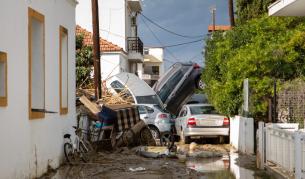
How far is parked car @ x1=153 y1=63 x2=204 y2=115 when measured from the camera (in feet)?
86.2

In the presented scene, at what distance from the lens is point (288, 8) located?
55.1 ft

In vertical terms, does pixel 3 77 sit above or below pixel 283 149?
above

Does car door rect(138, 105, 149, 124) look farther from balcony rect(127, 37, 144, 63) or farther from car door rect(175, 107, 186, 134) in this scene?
balcony rect(127, 37, 144, 63)

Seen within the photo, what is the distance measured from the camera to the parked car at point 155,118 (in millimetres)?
22609

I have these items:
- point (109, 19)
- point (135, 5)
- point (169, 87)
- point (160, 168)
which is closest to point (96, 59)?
point (169, 87)

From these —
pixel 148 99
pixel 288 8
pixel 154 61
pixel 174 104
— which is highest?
pixel 154 61

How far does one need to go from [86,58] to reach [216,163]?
13.2 metres

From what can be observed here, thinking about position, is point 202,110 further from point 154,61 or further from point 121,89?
point 154,61

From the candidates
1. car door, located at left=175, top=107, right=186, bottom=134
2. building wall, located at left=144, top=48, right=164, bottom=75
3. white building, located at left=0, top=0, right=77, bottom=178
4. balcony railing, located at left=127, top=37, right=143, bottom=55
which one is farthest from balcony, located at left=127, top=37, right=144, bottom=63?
building wall, located at left=144, top=48, right=164, bottom=75

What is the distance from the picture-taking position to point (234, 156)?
1712 cm

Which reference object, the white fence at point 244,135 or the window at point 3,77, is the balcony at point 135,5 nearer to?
the white fence at point 244,135

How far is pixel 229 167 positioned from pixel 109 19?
23067mm

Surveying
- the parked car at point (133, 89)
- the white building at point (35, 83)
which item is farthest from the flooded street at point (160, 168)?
the parked car at point (133, 89)

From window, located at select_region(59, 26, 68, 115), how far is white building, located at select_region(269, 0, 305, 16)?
658cm
